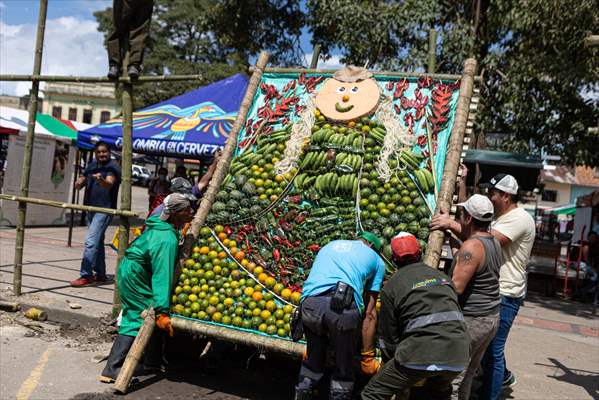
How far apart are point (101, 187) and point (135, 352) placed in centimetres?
399

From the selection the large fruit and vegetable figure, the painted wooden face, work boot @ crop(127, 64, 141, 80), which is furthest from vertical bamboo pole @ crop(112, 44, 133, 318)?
the painted wooden face

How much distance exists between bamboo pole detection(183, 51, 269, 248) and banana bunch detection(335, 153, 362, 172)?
1.17m

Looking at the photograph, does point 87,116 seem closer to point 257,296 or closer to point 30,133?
point 30,133

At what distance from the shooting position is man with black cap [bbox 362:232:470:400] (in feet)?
11.6

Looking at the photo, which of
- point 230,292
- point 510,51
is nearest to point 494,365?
point 230,292

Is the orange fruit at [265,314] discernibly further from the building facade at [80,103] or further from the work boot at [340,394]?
the building facade at [80,103]

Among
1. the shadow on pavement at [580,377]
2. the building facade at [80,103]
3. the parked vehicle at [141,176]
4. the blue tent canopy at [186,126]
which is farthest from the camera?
the building facade at [80,103]

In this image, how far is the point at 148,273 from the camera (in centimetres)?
495

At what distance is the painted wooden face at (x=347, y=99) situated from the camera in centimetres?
556

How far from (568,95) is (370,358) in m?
8.97

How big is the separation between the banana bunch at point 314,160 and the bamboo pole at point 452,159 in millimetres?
1152

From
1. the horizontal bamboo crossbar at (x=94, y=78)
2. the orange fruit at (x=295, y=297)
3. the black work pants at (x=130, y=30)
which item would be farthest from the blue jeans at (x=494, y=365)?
the black work pants at (x=130, y=30)

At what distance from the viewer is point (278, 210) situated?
5.32m

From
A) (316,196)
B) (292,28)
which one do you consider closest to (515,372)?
(316,196)
